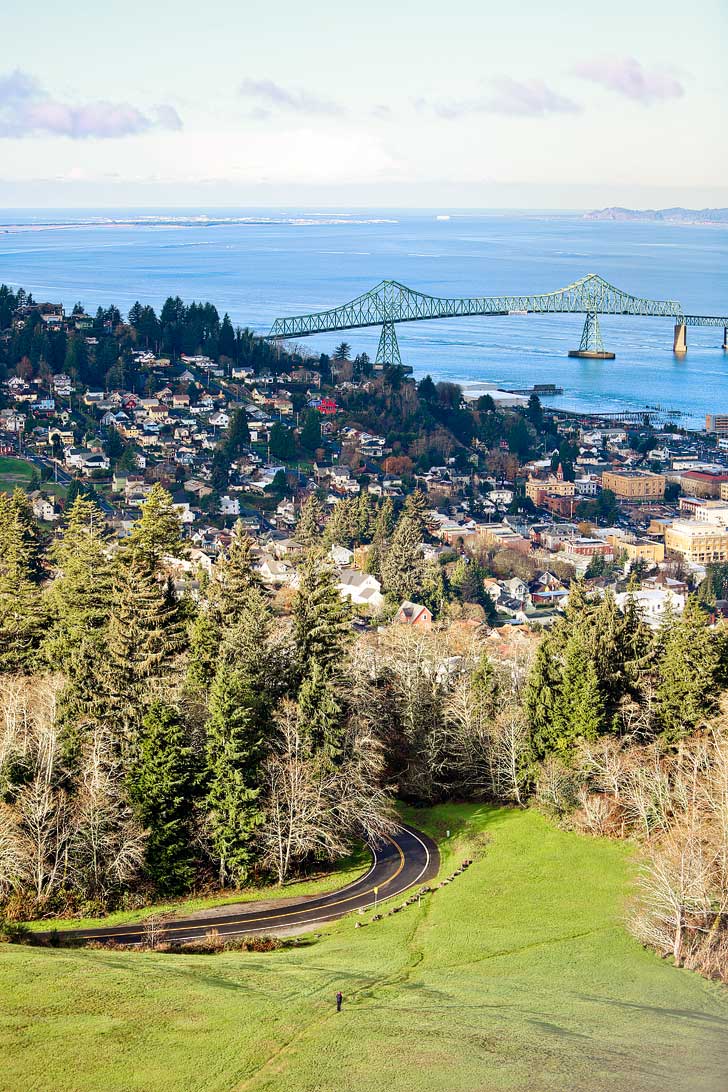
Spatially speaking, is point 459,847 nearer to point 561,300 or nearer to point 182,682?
point 182,682

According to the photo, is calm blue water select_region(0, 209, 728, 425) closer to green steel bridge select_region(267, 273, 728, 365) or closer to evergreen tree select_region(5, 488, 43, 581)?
green steel bridge select_region(267, 273, 728, 365)

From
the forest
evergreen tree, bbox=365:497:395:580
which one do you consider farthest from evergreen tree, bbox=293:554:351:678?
evergreen tree, bbox=365:497:395:580

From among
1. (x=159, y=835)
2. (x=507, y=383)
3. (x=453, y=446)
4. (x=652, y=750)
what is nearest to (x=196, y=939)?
(x=159, y=835)

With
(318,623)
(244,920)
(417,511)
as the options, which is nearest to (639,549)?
(417,511)

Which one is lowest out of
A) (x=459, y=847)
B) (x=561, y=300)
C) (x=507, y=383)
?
(x=459, y=847)

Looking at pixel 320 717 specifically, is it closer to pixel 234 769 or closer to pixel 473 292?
pixel 234 769

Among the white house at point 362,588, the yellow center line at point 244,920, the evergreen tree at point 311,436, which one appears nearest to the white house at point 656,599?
the white house at point 362,588
